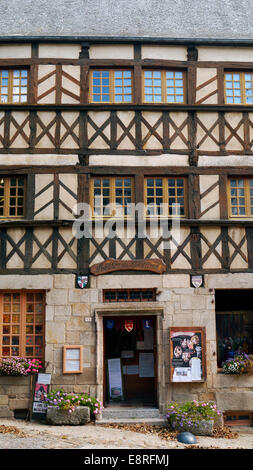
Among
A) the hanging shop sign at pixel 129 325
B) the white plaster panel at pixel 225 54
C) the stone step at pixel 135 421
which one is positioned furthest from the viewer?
the white plaster panel at pixel 225 54

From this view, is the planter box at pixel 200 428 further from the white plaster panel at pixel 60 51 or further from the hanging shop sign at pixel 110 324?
the white plaster panel at pixel 60 51

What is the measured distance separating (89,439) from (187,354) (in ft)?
8.83

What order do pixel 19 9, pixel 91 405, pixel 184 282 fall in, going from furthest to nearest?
pixel 19 9, pixel 184 282, pixel 91 405

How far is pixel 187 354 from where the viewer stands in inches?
400

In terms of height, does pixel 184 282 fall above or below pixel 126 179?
below

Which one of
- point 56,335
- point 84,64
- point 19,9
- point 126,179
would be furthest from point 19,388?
point 19,9

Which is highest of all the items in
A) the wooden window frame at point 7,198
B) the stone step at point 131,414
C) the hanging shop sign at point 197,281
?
the wooden window frame at point 7,198

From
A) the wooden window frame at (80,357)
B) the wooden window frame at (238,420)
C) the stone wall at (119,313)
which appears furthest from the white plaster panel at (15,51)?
the wooden window frame at (238,420)

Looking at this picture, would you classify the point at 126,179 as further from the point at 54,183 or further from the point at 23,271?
the point at 23,271

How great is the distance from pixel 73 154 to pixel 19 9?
170 inches

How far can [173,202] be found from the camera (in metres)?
10.9

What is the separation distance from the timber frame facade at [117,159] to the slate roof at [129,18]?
44 cm

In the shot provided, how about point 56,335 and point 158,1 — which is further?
point 158,1

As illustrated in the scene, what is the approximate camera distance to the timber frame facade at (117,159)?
10.4 metres
